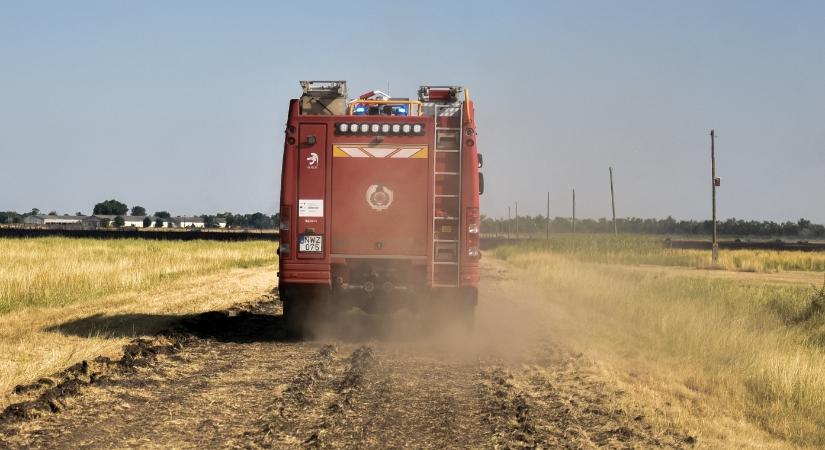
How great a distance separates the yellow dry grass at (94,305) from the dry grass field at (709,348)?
286 inches

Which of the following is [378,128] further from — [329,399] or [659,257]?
[659,257]

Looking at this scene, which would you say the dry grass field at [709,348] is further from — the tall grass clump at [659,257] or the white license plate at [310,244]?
the tall grass clump at [659,257]

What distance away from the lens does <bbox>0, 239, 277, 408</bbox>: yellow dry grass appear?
447 inches

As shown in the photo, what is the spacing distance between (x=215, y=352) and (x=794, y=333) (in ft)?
38.5

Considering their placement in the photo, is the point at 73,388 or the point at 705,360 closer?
the point at 73,388

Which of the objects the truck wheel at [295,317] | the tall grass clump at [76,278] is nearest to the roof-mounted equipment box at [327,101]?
the truck wheel at [295,317]

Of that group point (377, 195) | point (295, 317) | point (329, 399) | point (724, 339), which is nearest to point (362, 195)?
point (377, 195)

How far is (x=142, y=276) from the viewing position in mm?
27938

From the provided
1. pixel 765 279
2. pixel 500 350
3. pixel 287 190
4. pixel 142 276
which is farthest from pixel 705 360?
pixel 765 279

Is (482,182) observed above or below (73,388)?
above

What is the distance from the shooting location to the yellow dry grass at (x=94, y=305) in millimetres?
11344

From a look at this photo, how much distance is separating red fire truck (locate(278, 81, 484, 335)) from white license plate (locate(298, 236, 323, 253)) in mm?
16

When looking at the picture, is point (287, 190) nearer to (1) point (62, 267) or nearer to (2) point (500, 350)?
(2) point (500, 350)

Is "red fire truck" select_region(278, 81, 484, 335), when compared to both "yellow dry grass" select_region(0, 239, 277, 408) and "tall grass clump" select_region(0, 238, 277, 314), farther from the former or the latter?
"tall grass clump" select_region(0, 238, 277, 314)
